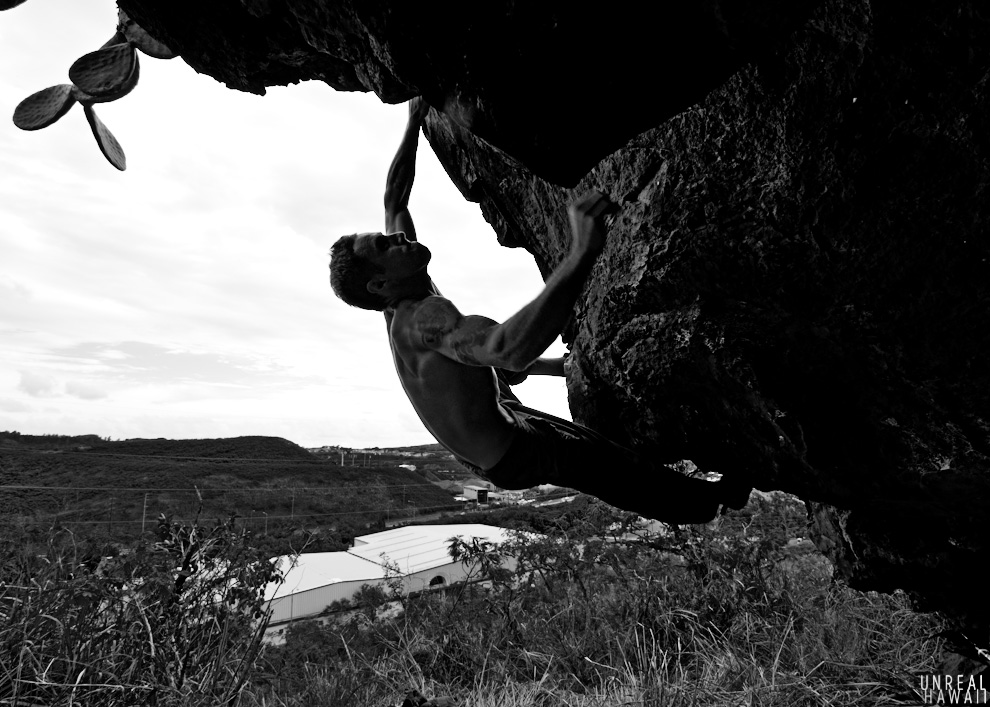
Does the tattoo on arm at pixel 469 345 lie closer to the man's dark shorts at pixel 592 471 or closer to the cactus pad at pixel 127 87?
the man's dark shorts at pixel 592 471

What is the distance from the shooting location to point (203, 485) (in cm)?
1417

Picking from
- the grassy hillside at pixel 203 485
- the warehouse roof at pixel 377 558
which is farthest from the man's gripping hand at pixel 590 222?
the grassy hillside at pixel 203 485

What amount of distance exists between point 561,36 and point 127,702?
4.25m

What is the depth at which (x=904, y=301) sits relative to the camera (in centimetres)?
183

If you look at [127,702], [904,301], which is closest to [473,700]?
[127,702]

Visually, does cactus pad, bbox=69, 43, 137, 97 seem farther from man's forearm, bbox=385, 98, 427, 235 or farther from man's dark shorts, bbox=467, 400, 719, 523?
man's dark shorts, bbox=467, 400, 719, 523

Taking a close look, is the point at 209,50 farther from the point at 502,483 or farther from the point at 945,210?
the point at 945,210

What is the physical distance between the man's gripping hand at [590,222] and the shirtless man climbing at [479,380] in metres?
0.02

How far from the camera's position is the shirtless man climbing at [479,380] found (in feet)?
6.57

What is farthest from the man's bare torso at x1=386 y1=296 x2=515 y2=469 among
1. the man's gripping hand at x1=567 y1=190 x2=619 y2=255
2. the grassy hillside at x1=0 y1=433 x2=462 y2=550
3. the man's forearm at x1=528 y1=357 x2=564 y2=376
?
the grassy hillside at x1=0 y1=433 x2=462 y2=550

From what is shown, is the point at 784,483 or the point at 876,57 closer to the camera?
the point at 876,57

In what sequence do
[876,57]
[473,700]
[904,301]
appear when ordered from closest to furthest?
[876,57] → [904,301] → [473,700]

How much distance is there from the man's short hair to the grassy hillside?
26.5 feet

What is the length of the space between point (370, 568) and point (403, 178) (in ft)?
33.4
